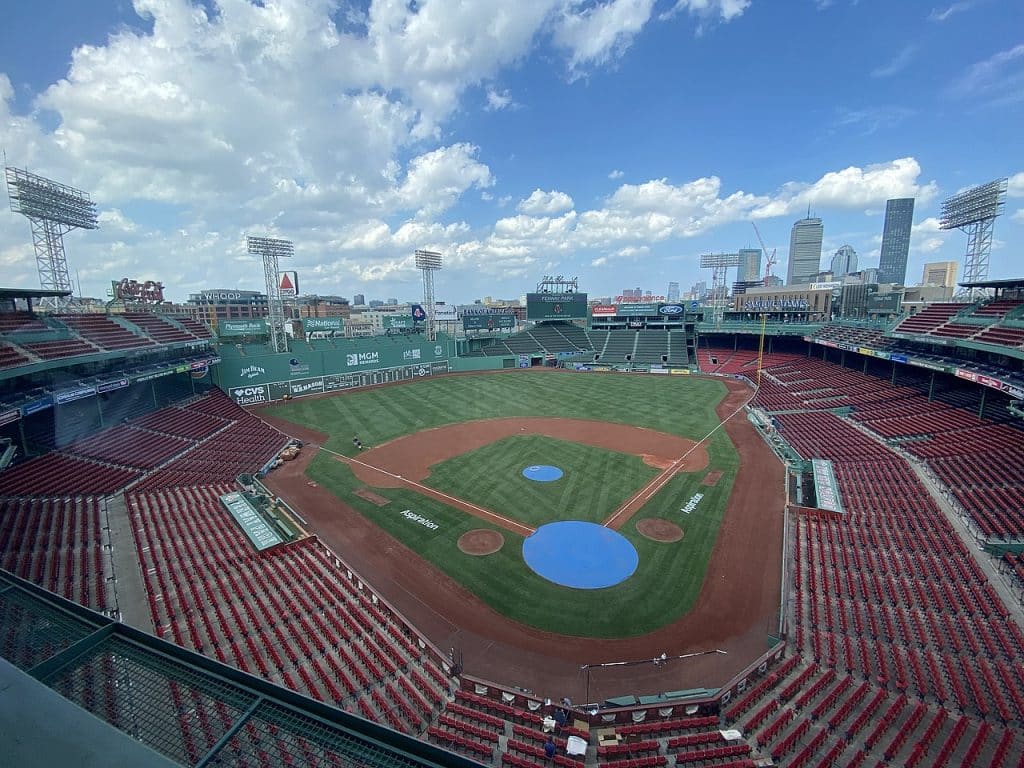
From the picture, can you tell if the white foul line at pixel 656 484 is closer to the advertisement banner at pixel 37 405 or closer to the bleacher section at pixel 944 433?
the bleacher section at pixel 944 433

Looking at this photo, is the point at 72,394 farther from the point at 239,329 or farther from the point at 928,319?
the point at 928,319

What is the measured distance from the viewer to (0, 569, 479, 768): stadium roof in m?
3.74

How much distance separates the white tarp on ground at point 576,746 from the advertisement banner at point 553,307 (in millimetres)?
82751

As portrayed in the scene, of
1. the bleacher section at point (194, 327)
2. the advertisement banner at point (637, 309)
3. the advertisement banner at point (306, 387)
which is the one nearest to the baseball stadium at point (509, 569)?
the bleacher section at point (194, 327)

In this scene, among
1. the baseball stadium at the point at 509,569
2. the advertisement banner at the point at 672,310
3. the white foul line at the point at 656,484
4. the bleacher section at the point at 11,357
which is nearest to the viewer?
the baseball stadium at the point at 509,569

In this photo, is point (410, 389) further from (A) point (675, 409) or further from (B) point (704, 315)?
(B) point (704, 315)

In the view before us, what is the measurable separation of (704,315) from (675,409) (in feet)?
146

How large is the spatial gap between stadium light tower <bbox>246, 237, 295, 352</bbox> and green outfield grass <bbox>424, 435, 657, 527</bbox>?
3421cm

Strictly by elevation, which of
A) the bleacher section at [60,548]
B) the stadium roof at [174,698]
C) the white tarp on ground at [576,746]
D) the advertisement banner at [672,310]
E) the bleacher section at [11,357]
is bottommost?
the white tarp on ground at [576,746]

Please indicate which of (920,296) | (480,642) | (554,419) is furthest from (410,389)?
(920,296)

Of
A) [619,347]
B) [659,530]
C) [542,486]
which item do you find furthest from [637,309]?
[659,530]

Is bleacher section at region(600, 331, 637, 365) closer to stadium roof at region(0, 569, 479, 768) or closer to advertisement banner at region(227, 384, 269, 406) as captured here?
advertisement banner at region(227, 384, 269, 406)

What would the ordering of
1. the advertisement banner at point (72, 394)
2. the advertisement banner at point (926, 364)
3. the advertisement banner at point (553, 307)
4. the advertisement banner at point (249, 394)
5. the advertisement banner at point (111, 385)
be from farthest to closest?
the advertisement banner at point (553, 307) → the advertisement banner at point (249, 394) → the advertisement banner at point (926, 364) → the advertisement banner at point (111, 385) → the advertisement banner at point (72, 394)

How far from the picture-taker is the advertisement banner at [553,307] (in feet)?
302
